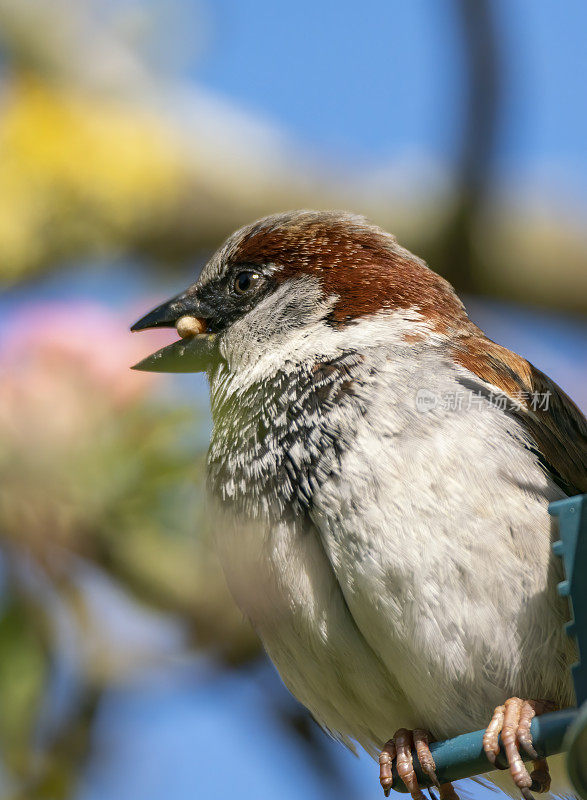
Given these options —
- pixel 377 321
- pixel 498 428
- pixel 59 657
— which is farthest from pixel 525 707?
pixel 59 657

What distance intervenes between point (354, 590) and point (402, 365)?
2.00 ft

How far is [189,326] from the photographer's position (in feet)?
11.9

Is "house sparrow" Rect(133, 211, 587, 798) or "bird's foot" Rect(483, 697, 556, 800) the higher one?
"house sparrow" Rect(133, 211, 587, 798)

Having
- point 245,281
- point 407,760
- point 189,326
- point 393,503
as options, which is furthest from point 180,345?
point 407,760

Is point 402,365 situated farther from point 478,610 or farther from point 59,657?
point 59,657

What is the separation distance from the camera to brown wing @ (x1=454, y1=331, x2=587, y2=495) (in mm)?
3066

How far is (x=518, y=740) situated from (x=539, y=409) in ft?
3.09

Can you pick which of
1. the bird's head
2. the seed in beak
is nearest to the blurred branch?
the bird's head

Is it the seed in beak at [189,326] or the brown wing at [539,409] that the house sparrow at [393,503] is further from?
the seed in beak at [189,326]

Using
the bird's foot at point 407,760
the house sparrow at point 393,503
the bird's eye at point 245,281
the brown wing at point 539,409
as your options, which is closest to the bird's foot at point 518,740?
the house sparrow at point 393,503

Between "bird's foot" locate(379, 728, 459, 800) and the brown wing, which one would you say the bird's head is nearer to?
the brown wing

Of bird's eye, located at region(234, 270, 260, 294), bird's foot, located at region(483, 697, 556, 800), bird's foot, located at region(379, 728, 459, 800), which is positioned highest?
bird's eye, located at region(234, 270, 260, 294)

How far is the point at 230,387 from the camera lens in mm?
3391

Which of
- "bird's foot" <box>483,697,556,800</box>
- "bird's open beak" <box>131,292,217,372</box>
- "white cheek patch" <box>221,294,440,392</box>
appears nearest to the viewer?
"bird's foot" <box>483,697,556,800</box>
